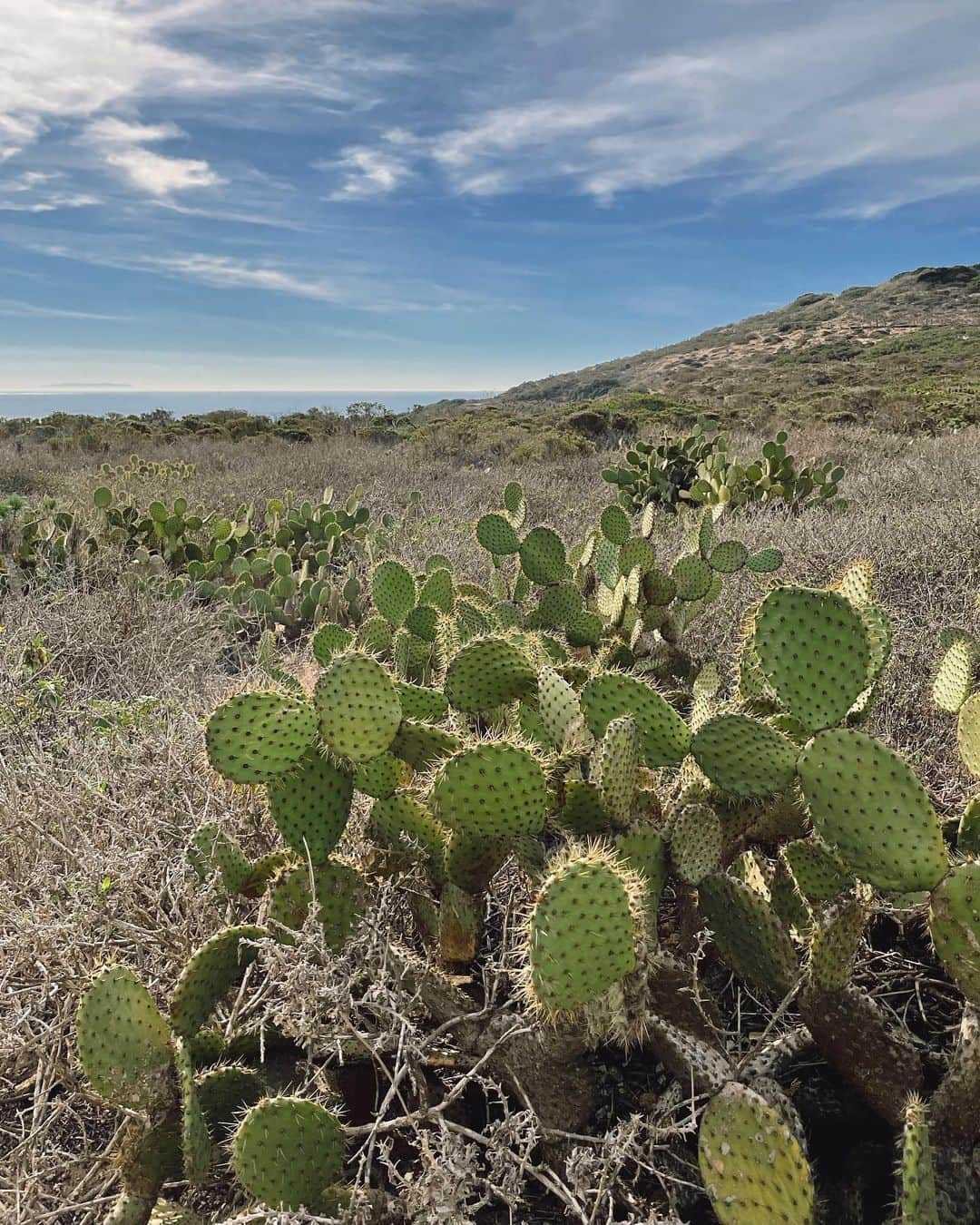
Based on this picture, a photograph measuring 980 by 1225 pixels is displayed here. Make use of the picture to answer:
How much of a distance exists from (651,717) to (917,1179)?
89 cm

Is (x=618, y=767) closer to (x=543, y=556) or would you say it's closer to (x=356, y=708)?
(x=356, y=708)

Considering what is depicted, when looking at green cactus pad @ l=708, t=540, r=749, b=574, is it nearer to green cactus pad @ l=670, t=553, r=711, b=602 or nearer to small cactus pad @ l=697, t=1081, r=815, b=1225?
green cactus pad @ l=670, t=553, r=711, b=602

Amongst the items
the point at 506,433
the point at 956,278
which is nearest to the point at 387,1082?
the point at 506,433

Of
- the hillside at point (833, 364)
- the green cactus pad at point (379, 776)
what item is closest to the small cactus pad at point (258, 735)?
the green cactus pad at point (379, 776)

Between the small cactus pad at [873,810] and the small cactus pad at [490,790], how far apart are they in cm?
49

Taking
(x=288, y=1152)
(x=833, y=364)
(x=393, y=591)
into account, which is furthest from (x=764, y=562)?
(x=833, y=364)

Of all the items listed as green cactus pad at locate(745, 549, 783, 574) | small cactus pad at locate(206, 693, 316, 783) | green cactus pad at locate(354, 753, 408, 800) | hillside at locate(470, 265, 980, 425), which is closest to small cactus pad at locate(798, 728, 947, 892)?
green cactus pad at locate(354, 753, 408, 800)

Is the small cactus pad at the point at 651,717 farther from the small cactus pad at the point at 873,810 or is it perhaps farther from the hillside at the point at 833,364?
the hillside at the point at 833,364

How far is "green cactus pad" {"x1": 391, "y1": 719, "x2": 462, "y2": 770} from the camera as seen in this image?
5.75ft

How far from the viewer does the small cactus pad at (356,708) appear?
5.21 ft

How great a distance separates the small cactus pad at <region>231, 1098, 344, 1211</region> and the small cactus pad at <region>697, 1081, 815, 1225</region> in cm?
60

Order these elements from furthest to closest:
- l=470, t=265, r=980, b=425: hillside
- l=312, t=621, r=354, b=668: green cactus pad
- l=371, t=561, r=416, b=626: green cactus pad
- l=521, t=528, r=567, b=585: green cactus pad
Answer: l=470, t=265, r=980, b=425: hillside
l=521, t=528, r=567, b=585: green cactus pad
l=371, t=561, r=416, b=626: green cactus pad
l=312, t=621, r=354, b=668: green cactus pad

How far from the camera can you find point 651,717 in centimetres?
176

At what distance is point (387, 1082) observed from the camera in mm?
1665
